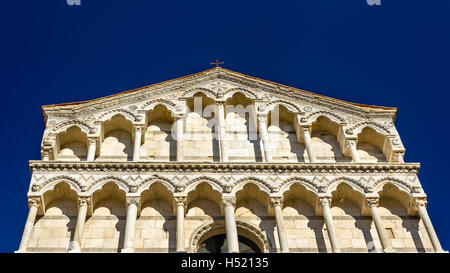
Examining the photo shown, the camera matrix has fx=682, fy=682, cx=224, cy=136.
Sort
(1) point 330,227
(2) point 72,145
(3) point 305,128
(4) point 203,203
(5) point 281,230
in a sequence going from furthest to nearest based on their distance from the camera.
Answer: (3) point 305,128 → (2) point 72,145 → (4) point 203,203 → (1) point 330,227 → (5) point 281,230

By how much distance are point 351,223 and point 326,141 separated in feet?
8.45

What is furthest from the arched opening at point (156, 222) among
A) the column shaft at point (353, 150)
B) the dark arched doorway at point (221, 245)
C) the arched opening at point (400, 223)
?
the arched opening at point (400, 223)

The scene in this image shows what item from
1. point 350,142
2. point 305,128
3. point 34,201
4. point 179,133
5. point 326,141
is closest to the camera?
point 34,201

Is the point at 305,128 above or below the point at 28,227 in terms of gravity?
above

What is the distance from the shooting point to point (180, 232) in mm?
12922

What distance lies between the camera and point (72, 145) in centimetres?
1534

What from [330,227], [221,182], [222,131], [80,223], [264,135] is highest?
[222,131]

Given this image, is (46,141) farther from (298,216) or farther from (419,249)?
(419,249)

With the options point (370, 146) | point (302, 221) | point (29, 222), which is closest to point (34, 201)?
point (29, 222)

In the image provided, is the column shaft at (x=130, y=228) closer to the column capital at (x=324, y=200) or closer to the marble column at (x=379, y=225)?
the column capital at (x=324, y=200)

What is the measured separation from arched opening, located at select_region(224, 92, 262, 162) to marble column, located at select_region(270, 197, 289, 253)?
5.33 feet

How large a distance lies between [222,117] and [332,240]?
14.5 ft

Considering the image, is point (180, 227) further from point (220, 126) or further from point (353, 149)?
point (353, 149)

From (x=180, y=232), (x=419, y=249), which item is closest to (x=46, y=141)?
(x=180, y=232)
